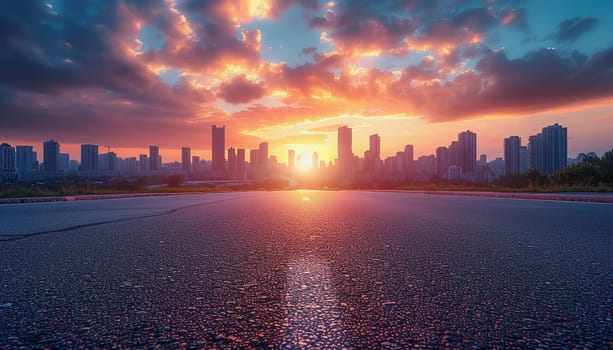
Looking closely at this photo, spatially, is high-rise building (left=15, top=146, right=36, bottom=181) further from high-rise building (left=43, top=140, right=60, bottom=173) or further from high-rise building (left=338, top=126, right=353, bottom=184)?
high-rise building (left=338, top=126, right=353, bottom=184)

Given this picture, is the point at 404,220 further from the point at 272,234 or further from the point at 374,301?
the point at 374,301

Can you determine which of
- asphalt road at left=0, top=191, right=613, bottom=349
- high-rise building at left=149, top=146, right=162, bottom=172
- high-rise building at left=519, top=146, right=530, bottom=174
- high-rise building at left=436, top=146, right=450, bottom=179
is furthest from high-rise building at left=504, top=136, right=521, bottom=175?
high-rise building at left=149, top=146, right=162, bottom=172

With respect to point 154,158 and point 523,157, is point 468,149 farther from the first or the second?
point 154,158

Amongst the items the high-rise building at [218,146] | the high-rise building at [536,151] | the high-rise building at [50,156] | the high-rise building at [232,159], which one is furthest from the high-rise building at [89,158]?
the high-rise building at [536,151]

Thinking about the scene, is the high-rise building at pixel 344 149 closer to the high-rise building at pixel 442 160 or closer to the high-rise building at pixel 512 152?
the high-rise building at pixel 442 160

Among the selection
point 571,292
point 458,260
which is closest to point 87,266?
point 458,260

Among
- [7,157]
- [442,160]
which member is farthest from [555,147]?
[7,157]
